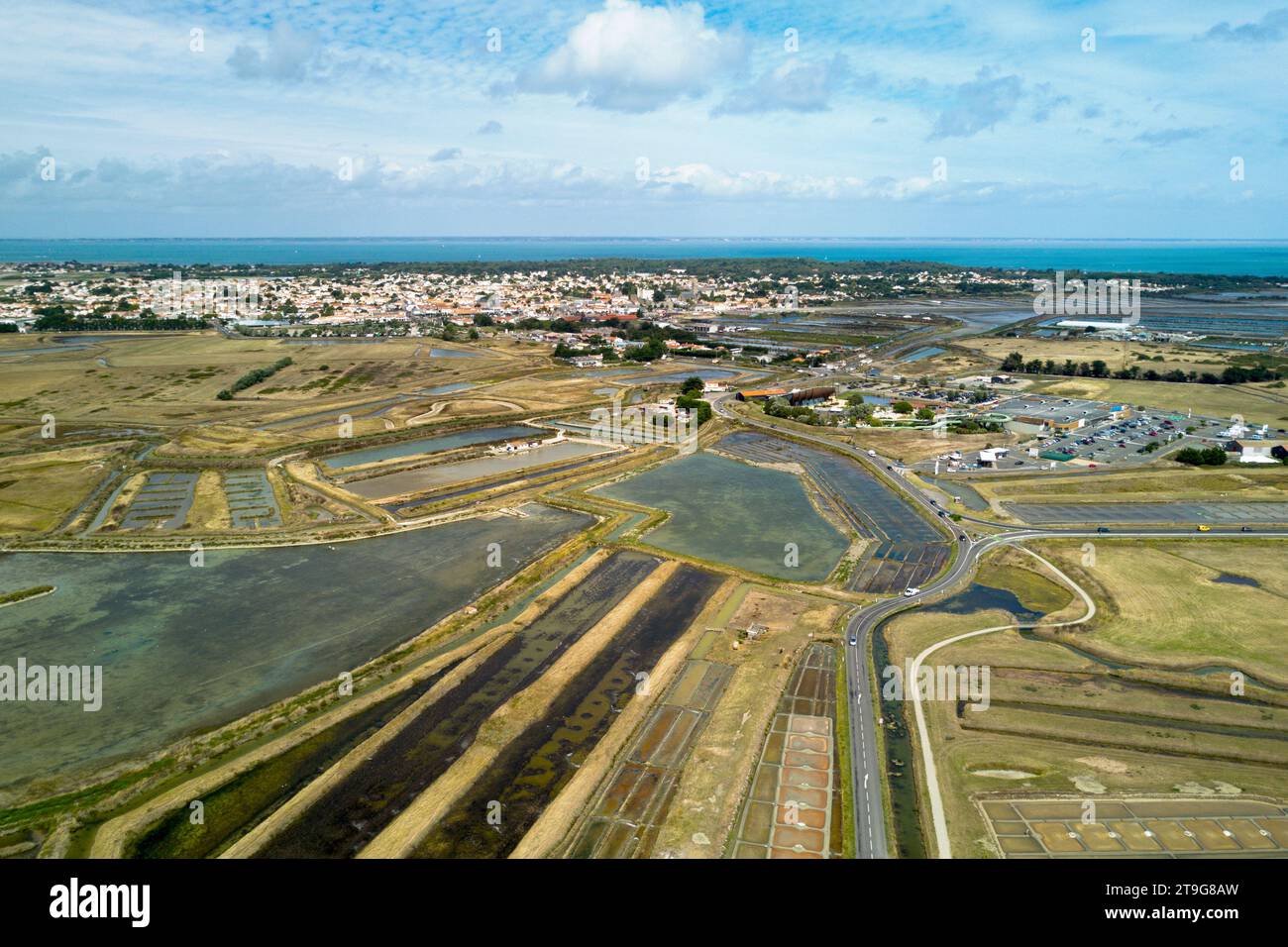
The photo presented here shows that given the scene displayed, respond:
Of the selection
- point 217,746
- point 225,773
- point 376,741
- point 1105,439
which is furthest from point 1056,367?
point 225,773

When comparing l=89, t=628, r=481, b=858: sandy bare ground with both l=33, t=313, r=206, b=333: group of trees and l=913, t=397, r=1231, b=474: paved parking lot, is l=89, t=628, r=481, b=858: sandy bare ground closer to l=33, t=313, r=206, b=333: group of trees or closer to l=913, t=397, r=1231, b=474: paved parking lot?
l=913, t=397, r=1231, b=474: paved parking lot

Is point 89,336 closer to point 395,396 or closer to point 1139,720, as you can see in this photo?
point 395,396

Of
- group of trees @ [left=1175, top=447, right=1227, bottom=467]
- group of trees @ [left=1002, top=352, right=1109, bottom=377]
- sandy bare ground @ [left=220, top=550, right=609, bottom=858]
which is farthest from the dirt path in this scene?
group of trees @ [left=1002, top=352, right=1109, bottom=377]

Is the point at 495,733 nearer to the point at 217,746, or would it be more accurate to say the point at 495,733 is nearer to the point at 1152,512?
the point at 217,746

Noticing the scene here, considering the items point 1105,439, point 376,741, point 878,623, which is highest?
point 1105,439

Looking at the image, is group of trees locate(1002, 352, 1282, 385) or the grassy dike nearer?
the grassy dike

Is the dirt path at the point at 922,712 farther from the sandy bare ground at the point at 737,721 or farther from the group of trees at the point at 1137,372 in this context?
the group of trees at the point at 1137,372

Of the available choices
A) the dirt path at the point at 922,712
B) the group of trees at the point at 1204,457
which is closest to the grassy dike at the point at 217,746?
the dirt path at the point at 922,712

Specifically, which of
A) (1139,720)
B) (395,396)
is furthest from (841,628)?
(395,396)
